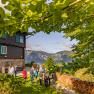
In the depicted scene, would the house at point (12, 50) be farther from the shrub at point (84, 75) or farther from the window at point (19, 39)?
the shrub at point (84, 75)

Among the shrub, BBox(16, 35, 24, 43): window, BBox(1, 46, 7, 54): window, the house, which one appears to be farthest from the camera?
BBox(16, 35, 24, 43): window

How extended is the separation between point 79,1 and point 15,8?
116 centimetres

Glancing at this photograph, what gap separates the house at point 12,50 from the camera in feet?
161

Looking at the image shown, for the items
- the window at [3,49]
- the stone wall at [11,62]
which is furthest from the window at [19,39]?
the window at [3,49]

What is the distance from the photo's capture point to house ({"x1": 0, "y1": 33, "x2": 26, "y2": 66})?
49.0m

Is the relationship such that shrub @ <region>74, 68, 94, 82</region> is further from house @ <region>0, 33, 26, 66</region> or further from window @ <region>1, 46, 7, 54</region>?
window @ <region>1, 46, 7, 54</region>

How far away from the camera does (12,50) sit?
53062 mm

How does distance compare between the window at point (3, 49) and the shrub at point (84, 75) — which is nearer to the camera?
the shrub at point (84, 75)

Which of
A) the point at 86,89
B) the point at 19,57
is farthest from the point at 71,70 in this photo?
the point at 19,57

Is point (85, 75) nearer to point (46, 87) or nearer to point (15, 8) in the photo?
point (46, 87)

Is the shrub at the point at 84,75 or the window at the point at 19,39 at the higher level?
the window at the point at 19,39

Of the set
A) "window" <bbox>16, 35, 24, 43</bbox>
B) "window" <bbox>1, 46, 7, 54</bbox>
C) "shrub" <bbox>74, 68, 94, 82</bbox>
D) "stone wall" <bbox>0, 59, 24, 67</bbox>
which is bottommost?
"shrub" <bbox>74, 68, 94, 82</bbox>

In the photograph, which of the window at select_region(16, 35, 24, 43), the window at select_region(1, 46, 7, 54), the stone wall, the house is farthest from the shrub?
the window at select_region(16, 35, 24, 43)

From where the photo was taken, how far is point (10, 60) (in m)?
51.7
